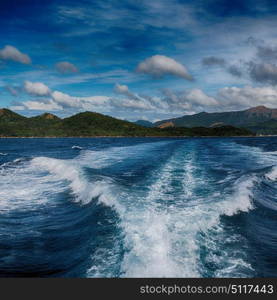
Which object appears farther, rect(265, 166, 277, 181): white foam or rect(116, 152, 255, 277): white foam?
rect(265, 166, 277, 181): white foam

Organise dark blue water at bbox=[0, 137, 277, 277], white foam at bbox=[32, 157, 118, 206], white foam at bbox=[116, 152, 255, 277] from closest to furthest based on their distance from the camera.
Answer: white foam at bbox=[116, 152, 255, 277] → dark blue water at bbox=[0, 137, 277, 277] → white foam at bbox=[32, 157, 118, 206]

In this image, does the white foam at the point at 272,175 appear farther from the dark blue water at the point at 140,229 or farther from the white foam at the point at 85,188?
the white foam at the point at 85,188

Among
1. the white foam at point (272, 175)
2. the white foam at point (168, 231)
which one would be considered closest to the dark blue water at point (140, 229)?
the white foam at point (168, 231)

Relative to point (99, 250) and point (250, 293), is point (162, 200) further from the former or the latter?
point (250, 293)

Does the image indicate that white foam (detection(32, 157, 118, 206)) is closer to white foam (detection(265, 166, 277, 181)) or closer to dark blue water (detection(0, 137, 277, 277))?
dark blue water (detection(0, 137, 277, 277))

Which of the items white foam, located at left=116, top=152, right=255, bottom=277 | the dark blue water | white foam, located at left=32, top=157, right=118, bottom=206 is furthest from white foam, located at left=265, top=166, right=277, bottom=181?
white foam, located at left=32, top=157, right=118, bottom=206

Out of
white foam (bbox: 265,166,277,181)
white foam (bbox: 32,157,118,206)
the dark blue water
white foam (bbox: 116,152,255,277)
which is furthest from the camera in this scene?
white foam (bbox: 265,166,277,181)

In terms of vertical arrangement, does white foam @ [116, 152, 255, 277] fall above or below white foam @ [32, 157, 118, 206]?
below

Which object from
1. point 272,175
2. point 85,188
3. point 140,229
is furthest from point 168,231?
point 272,175

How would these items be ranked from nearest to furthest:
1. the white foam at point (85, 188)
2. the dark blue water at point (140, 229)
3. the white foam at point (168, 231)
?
1. the white foam at point (168, 231)
2. the dark blue water at point (140, 229)
3. the white foam at point (85, 188)

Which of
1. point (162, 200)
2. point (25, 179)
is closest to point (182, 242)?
point (162, 200)

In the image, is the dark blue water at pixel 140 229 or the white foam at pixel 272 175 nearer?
the dark blue water at pixel 140 229

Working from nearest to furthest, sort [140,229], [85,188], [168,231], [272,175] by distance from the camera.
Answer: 1. [168,231]
2. [140,229]
3. [85,188]
4. [272,175]

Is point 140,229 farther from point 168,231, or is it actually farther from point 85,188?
point 85,188
